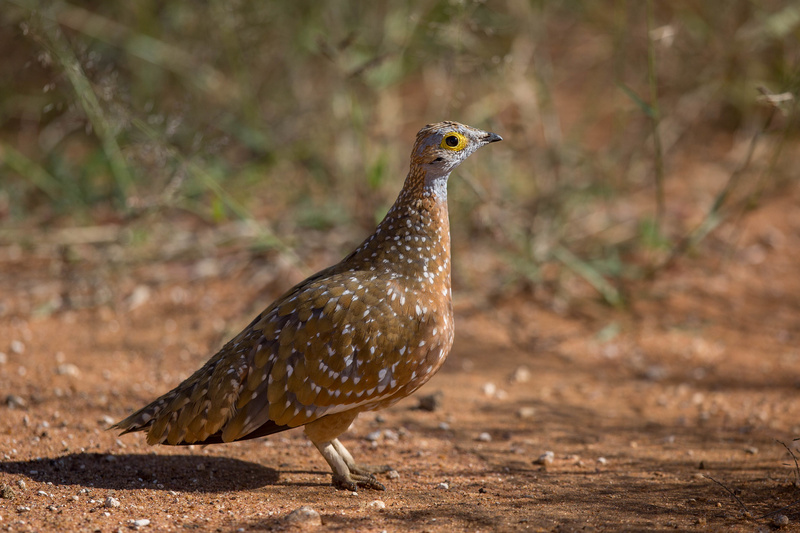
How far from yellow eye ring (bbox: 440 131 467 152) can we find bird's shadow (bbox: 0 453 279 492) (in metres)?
2.33

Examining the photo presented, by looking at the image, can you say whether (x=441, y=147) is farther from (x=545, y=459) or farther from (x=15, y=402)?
(x=15, y=402)

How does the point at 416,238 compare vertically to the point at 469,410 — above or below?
above

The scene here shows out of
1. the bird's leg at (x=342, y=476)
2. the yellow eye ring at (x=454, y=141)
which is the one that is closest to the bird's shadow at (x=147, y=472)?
the bird's leg at (x=342, y=476)

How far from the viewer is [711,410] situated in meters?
6.23

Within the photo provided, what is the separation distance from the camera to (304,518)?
3.98 metres

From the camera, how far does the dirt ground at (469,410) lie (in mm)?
→ 4250

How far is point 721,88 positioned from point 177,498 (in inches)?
336

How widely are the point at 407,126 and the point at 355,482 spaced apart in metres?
7.52

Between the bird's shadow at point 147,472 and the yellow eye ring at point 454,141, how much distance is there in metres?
2.33

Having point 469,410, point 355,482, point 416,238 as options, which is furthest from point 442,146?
point 469,410

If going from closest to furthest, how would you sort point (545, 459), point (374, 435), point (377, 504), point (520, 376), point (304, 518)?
point (304, 518) < point (377, 504) < point (545, 459) < point (374, 435) < point (520, 376)

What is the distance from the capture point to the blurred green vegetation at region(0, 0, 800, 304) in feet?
26.9

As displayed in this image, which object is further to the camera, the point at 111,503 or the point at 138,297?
the point at 138,297

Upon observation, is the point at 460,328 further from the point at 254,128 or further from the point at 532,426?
the point at 254,128
